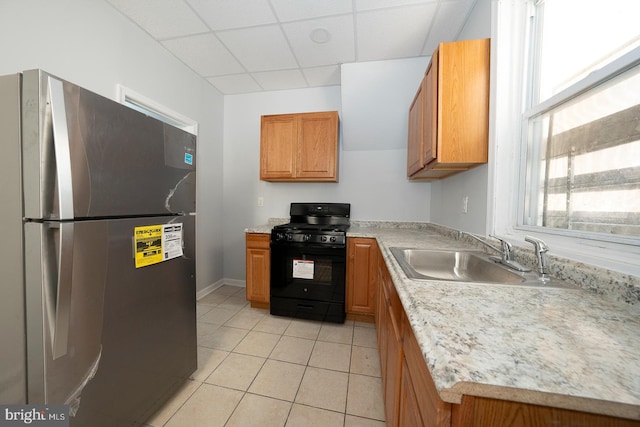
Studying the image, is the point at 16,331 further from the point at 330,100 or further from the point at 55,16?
the point at 330,100

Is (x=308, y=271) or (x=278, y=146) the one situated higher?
(x=278, y=146)

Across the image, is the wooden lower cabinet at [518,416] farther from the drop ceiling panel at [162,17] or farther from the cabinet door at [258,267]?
the drop ceiling panel at [162,17]

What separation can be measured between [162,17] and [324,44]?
4.25ft

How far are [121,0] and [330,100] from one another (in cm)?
192

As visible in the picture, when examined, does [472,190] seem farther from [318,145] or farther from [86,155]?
[86,155]

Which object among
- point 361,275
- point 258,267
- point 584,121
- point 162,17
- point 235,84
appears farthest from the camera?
point 235,84

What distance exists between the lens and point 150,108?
6.59ft

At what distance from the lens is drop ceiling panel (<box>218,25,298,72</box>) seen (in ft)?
6.22

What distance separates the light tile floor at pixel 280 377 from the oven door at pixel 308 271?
0.30 meters

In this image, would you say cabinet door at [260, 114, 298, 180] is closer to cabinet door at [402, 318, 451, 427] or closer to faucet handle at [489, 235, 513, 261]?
faucet handle at [489, 235, 513, 261]

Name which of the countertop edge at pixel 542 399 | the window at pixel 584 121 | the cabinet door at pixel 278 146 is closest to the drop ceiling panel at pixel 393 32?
the window at pixel 584 121

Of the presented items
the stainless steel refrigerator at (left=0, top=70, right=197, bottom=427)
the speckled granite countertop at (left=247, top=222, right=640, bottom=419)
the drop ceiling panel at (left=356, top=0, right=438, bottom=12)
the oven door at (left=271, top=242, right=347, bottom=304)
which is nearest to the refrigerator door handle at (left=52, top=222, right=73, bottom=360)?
the stainless steel refrigerator at (left=0, top=70, right=197, bottom=427)

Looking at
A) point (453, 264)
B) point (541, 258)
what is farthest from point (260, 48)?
point (541, 258)

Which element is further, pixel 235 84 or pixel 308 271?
pixel 235 84
